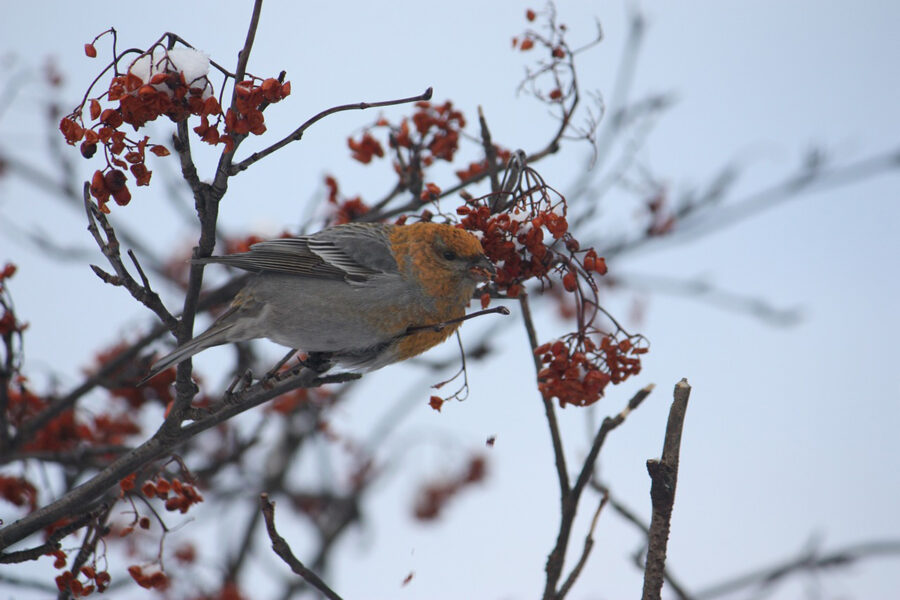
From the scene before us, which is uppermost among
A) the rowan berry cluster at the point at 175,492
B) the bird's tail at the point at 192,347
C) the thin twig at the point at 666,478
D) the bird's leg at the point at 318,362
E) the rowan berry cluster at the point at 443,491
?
the rowan berry cluster at the point at 443,491

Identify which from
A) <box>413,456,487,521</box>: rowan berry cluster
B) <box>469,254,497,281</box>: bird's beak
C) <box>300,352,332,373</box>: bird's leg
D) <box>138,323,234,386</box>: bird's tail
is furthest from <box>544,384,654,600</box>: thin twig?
<box>413,456,487,521</box>: rowan berry cluster

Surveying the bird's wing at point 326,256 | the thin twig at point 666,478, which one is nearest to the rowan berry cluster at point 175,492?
the bird's wing at point 326,256

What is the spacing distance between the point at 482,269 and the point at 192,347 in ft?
3.92

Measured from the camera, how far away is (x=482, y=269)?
3.34 m

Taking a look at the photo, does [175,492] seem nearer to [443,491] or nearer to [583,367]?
[583,367]

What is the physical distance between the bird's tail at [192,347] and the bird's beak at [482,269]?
1.05m

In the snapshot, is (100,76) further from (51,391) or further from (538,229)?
(51,391)

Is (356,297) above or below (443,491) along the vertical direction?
below

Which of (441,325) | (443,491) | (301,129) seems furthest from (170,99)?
(443,491)

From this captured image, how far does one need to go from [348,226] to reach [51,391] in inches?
74.6

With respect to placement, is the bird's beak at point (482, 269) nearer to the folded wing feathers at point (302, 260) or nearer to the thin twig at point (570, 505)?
the folded wing feathers at point (302, 260)

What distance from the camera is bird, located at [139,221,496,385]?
11.4 ft

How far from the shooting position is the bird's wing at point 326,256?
365 cm

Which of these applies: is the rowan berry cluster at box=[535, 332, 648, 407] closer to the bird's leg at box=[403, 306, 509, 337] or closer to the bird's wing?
the bird's leg at box=[403, 306, 509, 337]
